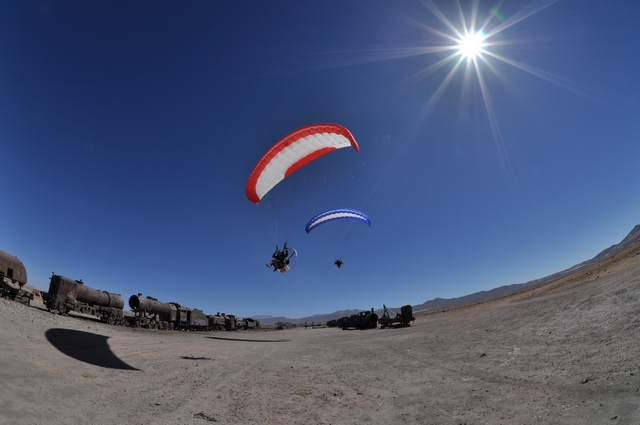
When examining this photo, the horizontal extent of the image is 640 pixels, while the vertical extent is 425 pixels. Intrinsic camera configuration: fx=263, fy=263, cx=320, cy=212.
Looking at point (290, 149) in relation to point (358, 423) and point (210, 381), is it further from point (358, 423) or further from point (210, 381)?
point (358, 423)

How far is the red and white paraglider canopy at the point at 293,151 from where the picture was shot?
14.0m

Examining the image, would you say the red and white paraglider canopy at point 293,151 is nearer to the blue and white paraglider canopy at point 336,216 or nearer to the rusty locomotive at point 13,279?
the blue and white paraglider canopy at point 336,216

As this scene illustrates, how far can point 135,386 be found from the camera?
5547 millimetres

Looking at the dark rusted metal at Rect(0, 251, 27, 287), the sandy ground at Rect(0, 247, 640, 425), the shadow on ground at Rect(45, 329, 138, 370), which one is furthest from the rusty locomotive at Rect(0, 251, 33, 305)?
the sandy ground at Rect(0, 247, 640, 425)

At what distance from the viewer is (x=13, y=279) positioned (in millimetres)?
18141

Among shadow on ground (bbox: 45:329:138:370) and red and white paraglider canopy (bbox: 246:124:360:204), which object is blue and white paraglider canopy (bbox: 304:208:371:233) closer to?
red and white paraglider canopy (bbox: 246:124:360:204)

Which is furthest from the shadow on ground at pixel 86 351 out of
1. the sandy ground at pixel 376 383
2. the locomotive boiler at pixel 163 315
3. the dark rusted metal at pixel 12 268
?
the locomotive boiler at pixel 163 315

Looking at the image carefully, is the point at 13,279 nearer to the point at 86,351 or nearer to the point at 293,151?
the point at 86,351

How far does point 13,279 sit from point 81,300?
4088mm

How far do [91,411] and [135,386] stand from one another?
1.63m

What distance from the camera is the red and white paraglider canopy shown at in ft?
46.1

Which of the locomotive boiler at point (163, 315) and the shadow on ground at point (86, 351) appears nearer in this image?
the shadow on ground at point (86, 351)

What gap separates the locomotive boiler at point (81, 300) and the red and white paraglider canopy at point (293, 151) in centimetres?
1506

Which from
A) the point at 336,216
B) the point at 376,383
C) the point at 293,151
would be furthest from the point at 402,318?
the point at 376,383
